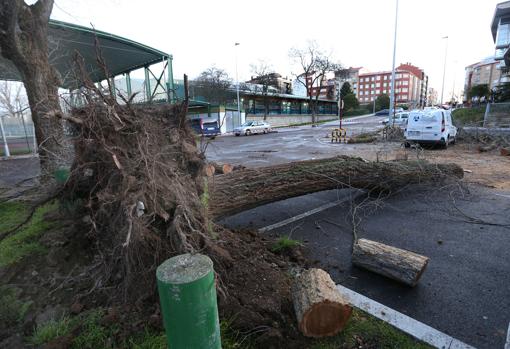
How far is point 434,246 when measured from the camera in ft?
12.6

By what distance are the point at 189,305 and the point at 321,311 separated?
1112 millimetres

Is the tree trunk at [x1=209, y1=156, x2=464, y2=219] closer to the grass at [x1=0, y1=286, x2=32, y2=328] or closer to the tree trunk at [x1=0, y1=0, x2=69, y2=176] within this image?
the grass at [x1=0, y1=286, x2=32, y2=328]

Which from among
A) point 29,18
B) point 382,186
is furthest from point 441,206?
point 29,18

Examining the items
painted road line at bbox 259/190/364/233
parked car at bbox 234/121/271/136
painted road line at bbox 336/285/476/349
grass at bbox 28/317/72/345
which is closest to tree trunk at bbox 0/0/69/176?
grass at bbox 28/317/72/345

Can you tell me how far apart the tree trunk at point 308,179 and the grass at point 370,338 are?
233 cm

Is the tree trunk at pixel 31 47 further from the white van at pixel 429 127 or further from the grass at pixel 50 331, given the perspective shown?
the white van at pixel 429 127

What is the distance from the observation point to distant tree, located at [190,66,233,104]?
3619 centimetres

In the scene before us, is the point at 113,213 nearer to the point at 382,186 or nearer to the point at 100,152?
the point at 100,152

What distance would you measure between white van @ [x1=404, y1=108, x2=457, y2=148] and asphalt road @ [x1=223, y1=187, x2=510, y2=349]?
270 inches

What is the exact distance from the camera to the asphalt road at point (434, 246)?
99.7 inches

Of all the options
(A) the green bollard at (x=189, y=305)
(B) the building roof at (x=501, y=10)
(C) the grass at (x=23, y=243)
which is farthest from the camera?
(B) the building roof at (x=501, y=10)

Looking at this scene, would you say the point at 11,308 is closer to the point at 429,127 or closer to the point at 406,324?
the point at 406,324

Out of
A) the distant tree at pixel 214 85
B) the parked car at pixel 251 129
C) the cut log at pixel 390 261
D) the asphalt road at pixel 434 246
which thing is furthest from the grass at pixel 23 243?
the distant tree at pixel 214 85

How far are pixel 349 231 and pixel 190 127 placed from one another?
290 cm
